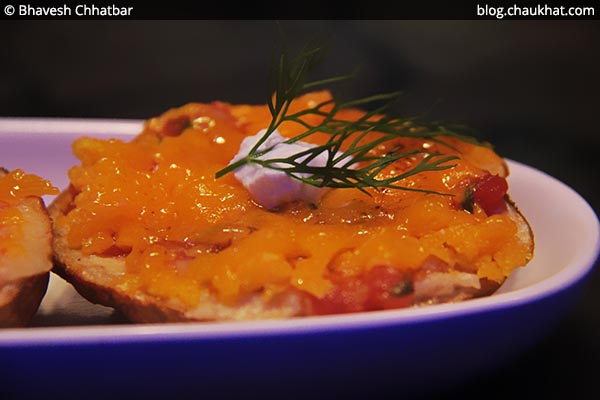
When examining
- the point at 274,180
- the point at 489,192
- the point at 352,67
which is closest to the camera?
the point at 274,180

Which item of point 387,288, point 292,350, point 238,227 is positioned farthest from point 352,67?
point 292,350

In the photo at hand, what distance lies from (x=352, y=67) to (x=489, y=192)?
9.95 ft

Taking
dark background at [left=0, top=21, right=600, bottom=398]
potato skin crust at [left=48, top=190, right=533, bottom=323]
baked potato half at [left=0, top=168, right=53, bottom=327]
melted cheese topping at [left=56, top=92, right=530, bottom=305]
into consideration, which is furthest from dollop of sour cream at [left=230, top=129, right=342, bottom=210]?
dark background at [left=0, top=21, right=600, bottom=398]

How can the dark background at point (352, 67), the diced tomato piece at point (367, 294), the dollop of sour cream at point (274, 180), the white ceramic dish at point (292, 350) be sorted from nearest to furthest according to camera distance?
the white ceramic dish at point (292, 350), the diced tomato piece at point (367, 294), the dollop of sour cream at point (274, 180), the dark background at point (352, 67)

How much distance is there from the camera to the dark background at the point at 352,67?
439cm

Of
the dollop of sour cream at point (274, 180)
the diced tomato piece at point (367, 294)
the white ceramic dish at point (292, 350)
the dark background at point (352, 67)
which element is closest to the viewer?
the white ceramic dish at point (292, 350)

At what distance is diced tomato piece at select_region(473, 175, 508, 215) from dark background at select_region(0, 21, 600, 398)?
1.85m

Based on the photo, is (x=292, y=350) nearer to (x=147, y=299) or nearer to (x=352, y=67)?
(x=147, y=299)

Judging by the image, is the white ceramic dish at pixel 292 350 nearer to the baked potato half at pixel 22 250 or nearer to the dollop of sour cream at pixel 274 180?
the baked potato half at pixel 22 250

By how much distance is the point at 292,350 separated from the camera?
152 centimetres

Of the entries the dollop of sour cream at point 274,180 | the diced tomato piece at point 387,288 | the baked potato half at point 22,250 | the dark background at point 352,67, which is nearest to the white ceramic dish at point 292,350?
the diced tomato piece at point 387,288

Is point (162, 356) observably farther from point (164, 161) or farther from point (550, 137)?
point (550, 137)

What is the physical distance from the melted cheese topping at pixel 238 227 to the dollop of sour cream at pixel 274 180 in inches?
1.1

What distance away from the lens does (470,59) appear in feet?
16.2
